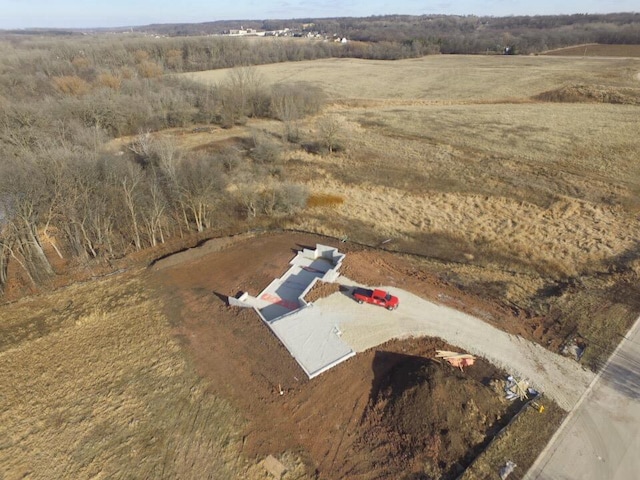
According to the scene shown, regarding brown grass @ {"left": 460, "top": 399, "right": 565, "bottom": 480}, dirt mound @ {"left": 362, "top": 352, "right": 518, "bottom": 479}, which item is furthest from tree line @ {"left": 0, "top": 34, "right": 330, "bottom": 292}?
brown grass @ {"left": 460, "top": 399, "right": 565, "bottom": 480}

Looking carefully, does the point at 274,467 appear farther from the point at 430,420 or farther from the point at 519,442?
the point at 519,442

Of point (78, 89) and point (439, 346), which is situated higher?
point (78, 89)

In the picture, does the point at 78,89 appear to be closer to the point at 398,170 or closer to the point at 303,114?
the point at 303,114

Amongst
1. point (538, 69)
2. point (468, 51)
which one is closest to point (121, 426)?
point (538, 69)

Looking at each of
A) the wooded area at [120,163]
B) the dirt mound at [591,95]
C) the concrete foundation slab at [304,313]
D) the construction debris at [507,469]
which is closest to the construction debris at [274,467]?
the concrete foundation slab at [304,313]

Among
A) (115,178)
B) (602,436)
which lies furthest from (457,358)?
(115,178)
